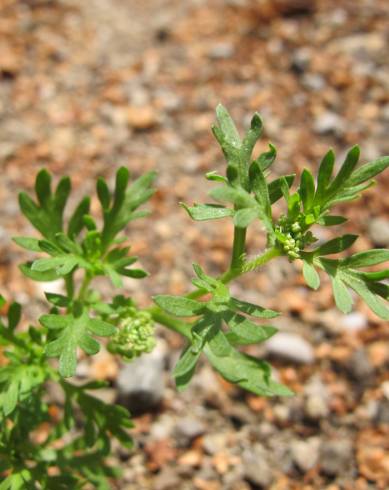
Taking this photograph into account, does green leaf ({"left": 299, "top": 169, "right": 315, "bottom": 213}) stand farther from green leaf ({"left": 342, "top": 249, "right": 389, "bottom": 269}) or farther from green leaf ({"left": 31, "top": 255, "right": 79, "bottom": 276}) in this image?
green leaf ({"left": 31, "top": 255, "right": 79, "bottom": 276})

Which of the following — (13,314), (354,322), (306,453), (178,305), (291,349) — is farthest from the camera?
(354,322)

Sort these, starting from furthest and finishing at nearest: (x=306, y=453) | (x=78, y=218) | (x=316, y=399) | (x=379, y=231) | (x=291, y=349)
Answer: (x=379, y=231) → (x=291, y=349) → (x=316, y=399) → (x=306, y=453) → (x=78, y=218)

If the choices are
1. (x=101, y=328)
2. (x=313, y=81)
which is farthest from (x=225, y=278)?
(x=313, y=81)

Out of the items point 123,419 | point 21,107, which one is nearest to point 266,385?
point 123,419

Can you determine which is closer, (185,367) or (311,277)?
(311,277)

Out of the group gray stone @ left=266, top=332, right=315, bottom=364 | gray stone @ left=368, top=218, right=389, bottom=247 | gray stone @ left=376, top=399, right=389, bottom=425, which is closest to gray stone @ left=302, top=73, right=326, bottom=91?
gray stone @ left=368, top=218, right=389, bottom=247

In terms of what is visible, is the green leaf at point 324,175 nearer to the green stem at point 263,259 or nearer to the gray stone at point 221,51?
the green stem at point 263,259

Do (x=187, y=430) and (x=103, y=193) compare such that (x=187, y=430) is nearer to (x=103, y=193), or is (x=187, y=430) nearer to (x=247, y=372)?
(x=247, y=372)
